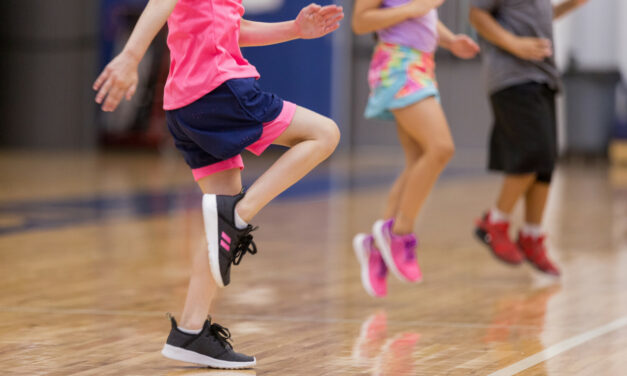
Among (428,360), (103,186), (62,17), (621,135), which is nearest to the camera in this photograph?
(428,360)

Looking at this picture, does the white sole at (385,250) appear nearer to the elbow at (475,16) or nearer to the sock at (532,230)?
the sock at (532,230)

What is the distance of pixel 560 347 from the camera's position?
9.21 feet

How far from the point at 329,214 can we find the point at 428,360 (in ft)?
12.9

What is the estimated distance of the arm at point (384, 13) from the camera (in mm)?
3439

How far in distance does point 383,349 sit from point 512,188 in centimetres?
153

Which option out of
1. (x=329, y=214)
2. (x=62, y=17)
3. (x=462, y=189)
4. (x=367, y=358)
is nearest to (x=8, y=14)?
(x=62, y=17)

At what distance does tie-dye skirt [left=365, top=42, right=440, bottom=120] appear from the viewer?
11.5ft

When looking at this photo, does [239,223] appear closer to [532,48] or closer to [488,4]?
[532,48]

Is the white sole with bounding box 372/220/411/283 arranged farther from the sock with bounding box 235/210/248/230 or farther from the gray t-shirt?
the sock with bounding box 235/210/248/230

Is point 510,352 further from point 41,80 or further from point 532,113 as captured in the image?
point 41,80

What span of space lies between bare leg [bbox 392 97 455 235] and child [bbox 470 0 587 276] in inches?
22.9

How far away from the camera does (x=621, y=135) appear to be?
11.7 m

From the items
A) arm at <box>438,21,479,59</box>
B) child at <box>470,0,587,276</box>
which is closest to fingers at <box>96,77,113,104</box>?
arm at <box>438,21,479,59</box>

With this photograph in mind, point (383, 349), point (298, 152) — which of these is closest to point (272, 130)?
point (298, 152)
